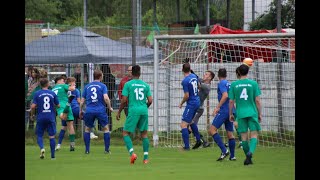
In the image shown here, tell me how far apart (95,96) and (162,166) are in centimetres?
366

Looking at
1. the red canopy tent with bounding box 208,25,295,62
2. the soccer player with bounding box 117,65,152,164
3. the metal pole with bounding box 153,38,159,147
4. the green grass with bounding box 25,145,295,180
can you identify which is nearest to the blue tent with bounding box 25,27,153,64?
the red canopy tent with bounding box 208,25,295,62

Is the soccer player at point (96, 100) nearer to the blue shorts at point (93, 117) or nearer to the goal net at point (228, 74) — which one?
the blue shorts at point (93, 117)

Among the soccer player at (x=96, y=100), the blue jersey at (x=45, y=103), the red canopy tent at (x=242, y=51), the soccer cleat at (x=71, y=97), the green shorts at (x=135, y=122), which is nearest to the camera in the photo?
the green shorts at (x=135, y=122)

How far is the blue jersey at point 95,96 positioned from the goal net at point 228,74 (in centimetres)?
264

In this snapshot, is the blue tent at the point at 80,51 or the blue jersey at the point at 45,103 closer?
the blue jersey at the point at 45,103

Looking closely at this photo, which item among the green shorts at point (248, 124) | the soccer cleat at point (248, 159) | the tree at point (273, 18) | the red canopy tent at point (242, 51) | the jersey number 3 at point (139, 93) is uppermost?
the tree at point (273, 18)

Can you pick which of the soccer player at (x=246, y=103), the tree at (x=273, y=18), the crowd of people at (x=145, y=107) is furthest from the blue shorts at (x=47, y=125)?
the tree at (x=273, y=18)

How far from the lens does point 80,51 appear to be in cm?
2475

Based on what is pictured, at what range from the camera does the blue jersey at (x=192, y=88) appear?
2019 cm

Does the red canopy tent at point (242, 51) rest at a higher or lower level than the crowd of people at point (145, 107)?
higher

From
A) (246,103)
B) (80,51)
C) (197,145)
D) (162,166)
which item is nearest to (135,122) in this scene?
(162,166)
